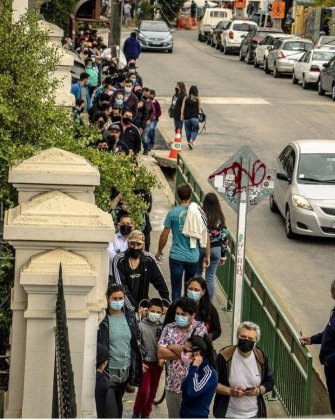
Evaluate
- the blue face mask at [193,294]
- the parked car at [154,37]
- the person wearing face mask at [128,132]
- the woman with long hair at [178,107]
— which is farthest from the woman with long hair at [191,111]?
the parked car at [154,37]

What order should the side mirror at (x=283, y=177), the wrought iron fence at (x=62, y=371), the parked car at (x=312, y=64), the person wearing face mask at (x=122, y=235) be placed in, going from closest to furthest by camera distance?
the wrought iron fence at (x=62, y=371) → the person wearing face mask at (x=122, y=235) → the side mirror at (x=283, y=177) → the parked car at (x=312, y=64)

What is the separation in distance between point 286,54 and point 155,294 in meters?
34.6

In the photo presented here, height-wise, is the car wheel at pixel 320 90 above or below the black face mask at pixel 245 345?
below

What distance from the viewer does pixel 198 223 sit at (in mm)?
14414

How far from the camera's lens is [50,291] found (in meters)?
7.75

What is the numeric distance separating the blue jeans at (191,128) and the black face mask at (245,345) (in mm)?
19402

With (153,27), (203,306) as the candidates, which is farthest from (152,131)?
(153,27)

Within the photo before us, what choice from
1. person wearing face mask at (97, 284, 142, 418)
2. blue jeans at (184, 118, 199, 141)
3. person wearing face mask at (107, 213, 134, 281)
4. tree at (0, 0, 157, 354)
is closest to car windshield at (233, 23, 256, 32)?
blue jeans at (184, 118, 199, 141)

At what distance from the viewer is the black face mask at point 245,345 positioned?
9.72 meters

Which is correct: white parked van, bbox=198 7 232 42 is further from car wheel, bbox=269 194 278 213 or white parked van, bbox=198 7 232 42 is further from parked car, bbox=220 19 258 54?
car wheel, bbox=269 194 278 213

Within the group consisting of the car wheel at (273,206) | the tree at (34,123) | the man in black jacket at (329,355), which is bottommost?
the car wheel at (273,206)

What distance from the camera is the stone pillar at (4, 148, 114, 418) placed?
7738 mm

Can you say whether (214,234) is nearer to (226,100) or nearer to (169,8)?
(226,100)

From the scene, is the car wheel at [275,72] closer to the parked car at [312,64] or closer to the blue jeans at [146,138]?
the parked car at [312,64]
